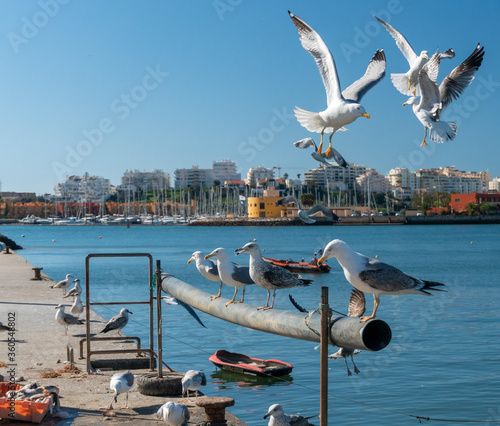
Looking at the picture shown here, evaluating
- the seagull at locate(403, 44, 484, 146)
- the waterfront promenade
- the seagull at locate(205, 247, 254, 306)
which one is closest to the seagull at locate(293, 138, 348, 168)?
the seagull at locate(403, 44, 484, 146)

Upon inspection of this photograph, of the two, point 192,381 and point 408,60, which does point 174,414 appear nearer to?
point 192,381

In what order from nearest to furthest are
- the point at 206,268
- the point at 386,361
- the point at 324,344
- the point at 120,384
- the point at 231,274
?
the point at 324,344 < the point at 120,384 < the point at 231,274 < the point at 206,268 < the point at 386,361

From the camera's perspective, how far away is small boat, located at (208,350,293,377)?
13.3 meters

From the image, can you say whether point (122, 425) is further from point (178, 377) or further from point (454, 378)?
point (454, 378)

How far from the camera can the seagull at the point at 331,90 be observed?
4051mm

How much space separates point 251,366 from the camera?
13.4 m

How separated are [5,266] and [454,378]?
20300 millimetres

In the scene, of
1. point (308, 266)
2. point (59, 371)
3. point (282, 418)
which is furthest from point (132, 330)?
point (308, 266)

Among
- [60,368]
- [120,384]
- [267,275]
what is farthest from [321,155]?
[60,368]

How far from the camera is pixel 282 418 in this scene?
732cm

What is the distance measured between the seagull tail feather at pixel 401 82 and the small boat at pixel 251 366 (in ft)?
29.9

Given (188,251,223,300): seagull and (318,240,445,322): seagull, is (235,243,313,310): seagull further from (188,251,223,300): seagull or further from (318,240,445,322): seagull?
(188,251,223,300): seagull

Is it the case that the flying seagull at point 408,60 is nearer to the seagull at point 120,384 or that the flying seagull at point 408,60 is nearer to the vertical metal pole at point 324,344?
the vertical metal pole at point 324,344

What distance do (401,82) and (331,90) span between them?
61cm
